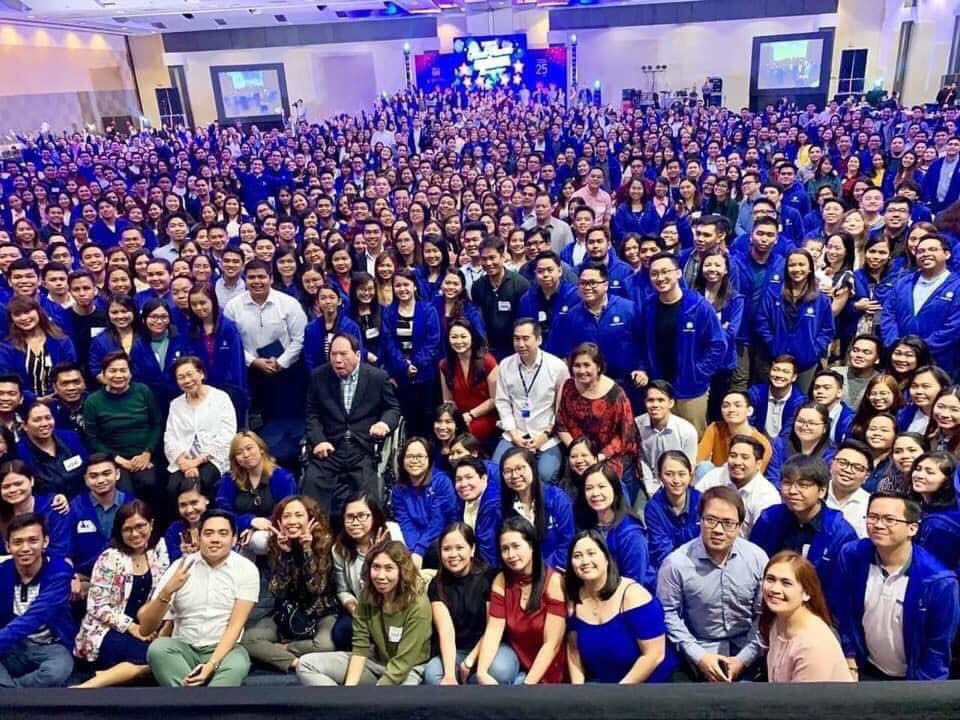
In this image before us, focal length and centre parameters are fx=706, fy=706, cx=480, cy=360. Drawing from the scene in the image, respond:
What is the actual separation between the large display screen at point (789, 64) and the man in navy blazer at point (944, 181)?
48.2 feet

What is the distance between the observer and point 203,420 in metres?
3.78

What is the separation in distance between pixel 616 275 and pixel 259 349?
8.32 feet

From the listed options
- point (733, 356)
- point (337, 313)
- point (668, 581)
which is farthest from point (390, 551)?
point (733, 356)

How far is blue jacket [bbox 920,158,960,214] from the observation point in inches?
304

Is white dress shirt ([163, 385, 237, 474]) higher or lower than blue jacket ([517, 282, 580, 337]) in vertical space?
lower

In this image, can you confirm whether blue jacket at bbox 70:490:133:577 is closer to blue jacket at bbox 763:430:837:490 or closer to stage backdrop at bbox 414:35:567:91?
blue jacket at bbox 763:430:837:490

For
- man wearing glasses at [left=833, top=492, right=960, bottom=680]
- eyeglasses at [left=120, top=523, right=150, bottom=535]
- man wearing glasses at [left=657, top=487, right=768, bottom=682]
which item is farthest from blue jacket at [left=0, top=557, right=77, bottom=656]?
man wearing glasses at [left=833, top=492, right=960, bottom=680]

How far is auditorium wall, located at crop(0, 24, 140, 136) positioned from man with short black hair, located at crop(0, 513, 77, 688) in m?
16.6

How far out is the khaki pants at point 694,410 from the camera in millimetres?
4078

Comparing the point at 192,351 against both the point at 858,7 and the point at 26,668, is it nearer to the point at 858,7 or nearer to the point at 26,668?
the point at 26,668

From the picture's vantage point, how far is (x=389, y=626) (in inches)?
107

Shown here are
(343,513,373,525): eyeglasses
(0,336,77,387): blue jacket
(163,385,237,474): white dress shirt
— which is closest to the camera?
(343,513,373,525): eyeglasses

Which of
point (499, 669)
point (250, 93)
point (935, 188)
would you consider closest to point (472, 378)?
point (499, 669)

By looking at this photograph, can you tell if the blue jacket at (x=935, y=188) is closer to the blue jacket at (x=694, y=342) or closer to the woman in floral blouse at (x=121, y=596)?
the blue jacket at (x=694, y=342)
